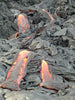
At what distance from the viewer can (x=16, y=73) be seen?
6.11m

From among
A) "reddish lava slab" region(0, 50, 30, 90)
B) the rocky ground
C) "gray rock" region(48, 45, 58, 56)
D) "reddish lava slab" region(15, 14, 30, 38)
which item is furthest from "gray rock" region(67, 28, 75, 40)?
"reddish lava slab" region(15, 14, 30, 38)

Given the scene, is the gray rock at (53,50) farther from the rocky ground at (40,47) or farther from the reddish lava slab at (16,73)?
the reddish lava slab at (16,73)

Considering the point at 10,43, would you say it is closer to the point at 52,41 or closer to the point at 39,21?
the point at 52,41

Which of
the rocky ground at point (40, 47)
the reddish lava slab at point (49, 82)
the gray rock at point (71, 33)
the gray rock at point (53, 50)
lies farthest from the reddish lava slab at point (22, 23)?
the reddish lava slab at point (49, 82)

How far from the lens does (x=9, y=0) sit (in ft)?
47.2

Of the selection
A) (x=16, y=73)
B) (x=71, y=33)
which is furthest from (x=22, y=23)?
(x=16, y=73)

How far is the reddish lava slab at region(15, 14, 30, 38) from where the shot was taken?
11.9 m

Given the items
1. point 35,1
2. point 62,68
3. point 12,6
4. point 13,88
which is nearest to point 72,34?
point 62,68

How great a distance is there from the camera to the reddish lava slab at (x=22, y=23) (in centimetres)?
1189

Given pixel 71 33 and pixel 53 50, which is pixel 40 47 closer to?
pixel 53 50

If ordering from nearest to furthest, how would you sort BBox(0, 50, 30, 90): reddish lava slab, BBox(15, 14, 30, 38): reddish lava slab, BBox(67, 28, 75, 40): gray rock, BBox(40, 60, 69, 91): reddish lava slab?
Answer: BBox(0, 50, 30, 90): reddish lava slab
BBox(40, 60, 69, 91): reddish lava slab
BBox(67, 28, 75, 40): gray rock
BBox(15, 14, 30, 38): reddish lava slab

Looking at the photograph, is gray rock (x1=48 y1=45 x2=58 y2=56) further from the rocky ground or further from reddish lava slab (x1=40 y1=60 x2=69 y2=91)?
reddish lava slab (x1=40 y1=60 x2=69 y2=91)

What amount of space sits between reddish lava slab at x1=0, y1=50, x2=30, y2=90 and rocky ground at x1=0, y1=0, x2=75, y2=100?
0.70 feet

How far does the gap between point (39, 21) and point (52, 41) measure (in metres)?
4.60
